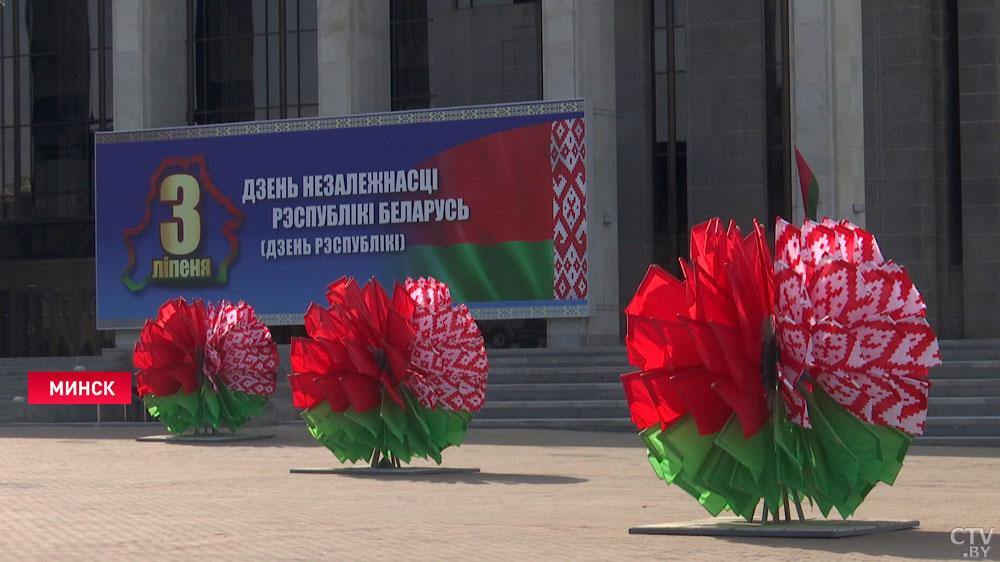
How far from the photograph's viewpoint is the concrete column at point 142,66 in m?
42.4

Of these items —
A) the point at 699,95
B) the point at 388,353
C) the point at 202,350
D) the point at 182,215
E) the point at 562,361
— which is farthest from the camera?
the point at 699,95

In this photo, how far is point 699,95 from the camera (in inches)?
1736

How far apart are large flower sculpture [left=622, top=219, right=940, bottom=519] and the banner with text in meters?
24.6

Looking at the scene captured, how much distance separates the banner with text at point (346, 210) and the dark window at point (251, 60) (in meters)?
9.02

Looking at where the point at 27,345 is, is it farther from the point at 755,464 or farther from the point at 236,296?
the point at 755,464

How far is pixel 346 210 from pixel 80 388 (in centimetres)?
762

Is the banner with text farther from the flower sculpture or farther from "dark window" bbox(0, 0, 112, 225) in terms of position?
"dark window" bbox(0, 0, 112, 225)

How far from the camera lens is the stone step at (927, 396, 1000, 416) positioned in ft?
86.3

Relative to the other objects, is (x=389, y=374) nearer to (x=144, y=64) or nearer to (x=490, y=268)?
(x=490, y=268)

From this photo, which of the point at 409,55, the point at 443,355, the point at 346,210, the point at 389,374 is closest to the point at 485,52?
the point at 409,55

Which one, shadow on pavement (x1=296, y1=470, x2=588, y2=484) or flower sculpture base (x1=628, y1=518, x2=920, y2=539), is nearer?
flower sculpture base (x1=628, y1=518, x2=920, y2=539)

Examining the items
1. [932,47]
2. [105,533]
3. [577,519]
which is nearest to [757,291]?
[577,519]

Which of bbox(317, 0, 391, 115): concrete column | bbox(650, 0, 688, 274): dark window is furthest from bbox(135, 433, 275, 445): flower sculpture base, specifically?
bbox(650, 0, 688, 274): dark window

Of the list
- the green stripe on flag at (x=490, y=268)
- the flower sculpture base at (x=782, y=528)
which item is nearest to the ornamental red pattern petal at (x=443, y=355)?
the flower sculpture base at (x=782, y=528)
